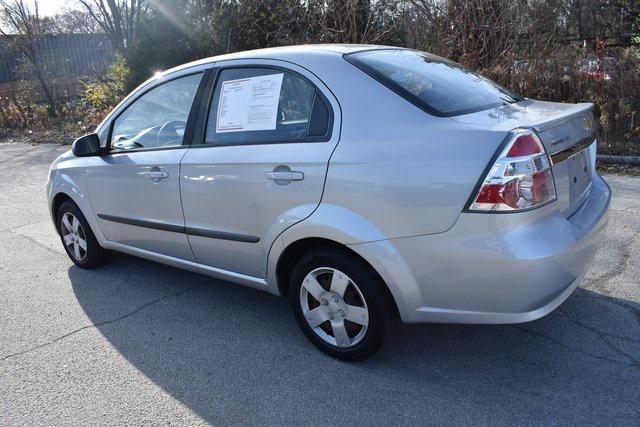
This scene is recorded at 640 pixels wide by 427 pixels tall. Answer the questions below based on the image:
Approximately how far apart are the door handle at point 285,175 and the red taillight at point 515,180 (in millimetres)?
961

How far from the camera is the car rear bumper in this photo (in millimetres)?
2504

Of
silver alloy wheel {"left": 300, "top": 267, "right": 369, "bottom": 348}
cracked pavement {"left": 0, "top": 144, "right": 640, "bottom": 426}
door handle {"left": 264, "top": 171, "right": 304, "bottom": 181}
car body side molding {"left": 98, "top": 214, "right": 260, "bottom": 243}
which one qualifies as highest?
door handle {"left": 264, "top": 171, "right": 304, "bottom": 181}

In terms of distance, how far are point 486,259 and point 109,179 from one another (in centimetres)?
295

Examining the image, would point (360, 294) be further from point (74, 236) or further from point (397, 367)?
point (74, 236)

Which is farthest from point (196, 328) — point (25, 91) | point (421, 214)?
point (25, 91)

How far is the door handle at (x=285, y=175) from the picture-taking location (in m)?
3.03

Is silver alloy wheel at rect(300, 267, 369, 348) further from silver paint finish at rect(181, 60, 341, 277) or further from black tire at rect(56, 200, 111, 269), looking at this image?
black tire at rect(56, 200, 111, 269)

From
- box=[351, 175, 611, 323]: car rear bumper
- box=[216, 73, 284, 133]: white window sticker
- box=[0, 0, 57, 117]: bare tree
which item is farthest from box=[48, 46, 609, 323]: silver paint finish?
box=[0, 0, 57, 117]: bare tree

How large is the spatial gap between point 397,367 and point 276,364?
27.2 inches

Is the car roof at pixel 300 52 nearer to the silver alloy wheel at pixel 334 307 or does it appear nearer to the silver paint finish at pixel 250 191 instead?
the silver paint finish at pixel 250 191

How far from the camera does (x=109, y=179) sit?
4.25m

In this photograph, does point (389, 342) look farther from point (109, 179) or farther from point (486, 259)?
point (109, 179)

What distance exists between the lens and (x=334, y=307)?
311 centimetres

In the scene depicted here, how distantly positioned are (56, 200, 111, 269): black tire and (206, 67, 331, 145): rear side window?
182 cm
